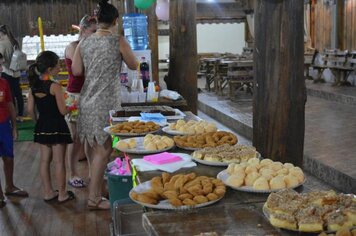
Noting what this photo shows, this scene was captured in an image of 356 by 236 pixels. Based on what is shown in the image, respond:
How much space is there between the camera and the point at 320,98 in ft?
37.0

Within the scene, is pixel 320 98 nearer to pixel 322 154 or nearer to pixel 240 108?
pixel 240 108

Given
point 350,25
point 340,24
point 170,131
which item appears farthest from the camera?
point 340,24

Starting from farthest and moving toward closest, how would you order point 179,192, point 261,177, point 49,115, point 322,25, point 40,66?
point 322,25 < point 49,115 < point 40,66 < point 261,177 < point 179,192

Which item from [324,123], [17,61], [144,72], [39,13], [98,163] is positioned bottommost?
[324,123]

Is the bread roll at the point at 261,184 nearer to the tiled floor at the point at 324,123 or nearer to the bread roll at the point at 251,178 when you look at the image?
the bread roll at the point at 251,178

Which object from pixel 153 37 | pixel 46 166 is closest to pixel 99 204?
pixel 46 166

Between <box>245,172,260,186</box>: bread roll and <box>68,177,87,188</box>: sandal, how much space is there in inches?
146

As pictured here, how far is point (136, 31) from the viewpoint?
641 centimetres

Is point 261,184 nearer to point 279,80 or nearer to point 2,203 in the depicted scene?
point 279,80

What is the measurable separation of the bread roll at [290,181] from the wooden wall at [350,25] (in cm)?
1131

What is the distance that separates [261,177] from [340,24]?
12.0 meters

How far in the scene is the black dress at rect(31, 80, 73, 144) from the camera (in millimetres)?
4781

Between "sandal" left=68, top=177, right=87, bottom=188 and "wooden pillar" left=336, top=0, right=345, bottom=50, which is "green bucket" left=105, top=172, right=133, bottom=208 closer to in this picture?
"sandal" left=68, top=177, right=87, bottom=188

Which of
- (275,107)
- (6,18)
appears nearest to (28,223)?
(275,107)
